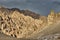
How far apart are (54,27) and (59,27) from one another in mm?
6410

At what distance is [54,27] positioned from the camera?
641ft

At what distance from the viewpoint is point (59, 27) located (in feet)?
624
